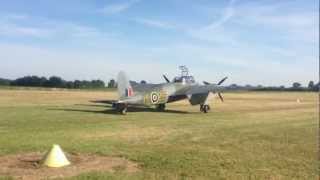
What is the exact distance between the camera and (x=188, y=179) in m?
10.6

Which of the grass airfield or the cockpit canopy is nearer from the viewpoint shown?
the grass airfield

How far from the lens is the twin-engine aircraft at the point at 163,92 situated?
31.0 meters

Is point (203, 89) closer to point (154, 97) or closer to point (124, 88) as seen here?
point (154, 97)

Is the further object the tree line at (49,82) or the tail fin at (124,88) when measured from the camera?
the tree line at (49,82)

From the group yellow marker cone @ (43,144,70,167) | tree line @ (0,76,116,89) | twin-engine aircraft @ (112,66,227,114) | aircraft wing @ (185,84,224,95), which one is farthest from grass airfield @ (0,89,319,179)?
tree line @ (0,76,116,89)

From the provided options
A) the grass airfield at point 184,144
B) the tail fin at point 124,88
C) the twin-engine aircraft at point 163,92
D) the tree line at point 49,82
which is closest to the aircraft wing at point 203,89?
the twin-engine aircraft at point 163,92

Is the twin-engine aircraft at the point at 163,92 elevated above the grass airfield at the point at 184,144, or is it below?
above

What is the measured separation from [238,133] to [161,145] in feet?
16.4

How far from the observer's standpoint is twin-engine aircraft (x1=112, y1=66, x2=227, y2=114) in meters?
31.0

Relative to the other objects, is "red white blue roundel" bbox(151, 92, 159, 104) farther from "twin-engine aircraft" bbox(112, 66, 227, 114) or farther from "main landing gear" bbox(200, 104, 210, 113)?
"main landing gear" bbox(200, 104, 210, 113)

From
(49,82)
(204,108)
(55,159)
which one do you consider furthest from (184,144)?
(49,82)

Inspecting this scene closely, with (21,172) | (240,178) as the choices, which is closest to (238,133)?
(240,178)

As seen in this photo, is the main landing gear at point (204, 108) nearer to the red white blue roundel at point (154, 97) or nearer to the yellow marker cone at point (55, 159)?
the red white blue roundel at point (154, 97)

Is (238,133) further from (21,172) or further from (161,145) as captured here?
(21,172)
